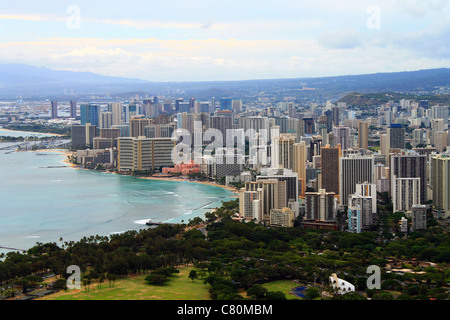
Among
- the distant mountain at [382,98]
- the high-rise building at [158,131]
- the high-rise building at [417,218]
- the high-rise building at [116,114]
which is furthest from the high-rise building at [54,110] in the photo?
the high-rise building at [417,218]

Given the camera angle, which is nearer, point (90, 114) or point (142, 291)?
point (142, 291)

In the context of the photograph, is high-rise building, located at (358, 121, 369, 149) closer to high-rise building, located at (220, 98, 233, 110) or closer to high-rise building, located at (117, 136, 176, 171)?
high-rise building, located at (117, 136, 176, 171)

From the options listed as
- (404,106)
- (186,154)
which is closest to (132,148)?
(186,154)

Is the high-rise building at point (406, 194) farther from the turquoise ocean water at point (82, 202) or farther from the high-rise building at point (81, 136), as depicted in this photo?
the high-rise building at point (81, 136)

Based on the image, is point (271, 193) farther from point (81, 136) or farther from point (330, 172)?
point (81, 136)

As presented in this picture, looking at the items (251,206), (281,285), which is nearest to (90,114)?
(251,206)

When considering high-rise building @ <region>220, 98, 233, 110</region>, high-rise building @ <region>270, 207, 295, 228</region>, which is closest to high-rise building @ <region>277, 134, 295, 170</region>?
high-rise building @ <region>270, 207, 295, 228</region>
